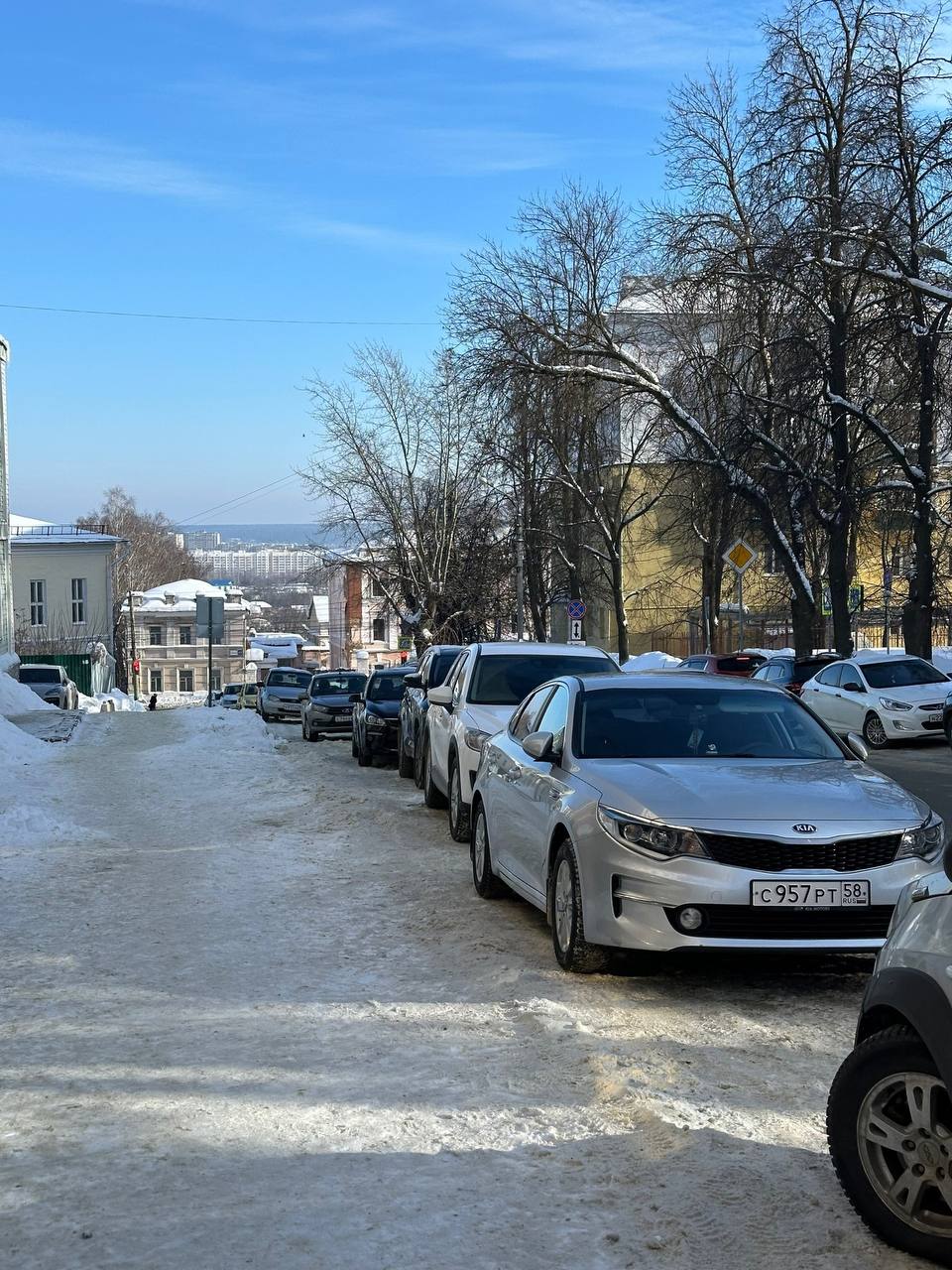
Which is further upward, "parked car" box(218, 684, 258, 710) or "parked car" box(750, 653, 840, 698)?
"parked car" box(750, 653, 840, 698)

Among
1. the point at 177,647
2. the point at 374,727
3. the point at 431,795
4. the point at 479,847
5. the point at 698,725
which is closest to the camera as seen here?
the point at 698,725

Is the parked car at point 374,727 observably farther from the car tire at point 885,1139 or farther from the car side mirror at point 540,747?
the car tire at point 885,1139

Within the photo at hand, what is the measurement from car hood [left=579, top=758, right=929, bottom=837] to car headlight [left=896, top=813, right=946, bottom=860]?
48 millimetres

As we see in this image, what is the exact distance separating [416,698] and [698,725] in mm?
10074

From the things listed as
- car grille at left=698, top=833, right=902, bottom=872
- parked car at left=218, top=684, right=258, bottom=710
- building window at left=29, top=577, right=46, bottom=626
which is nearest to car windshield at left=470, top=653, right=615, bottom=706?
car grille at left=698, top=833, right=902, bottom=872

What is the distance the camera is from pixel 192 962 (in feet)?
24.8

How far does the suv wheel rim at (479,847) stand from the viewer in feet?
31.1

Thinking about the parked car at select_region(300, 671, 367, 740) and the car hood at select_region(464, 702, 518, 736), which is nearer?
the car hood at select_region(464, 702, 518, 736)

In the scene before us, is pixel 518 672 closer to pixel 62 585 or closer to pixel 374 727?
pixel 374 727

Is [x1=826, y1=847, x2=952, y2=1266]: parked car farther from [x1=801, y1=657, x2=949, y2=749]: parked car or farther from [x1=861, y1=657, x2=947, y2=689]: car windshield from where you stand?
[x1=861, y1=657, x2=947, y2=689]: car windshield

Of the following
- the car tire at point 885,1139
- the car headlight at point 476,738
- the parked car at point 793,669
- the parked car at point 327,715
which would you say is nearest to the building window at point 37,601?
the parked car at point 327,715

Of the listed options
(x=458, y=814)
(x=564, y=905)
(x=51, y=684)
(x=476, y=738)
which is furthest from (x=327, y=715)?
(x=564, y=905)

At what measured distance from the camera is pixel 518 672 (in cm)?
1355

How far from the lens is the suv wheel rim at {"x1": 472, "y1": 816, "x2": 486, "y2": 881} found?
31.1ft
